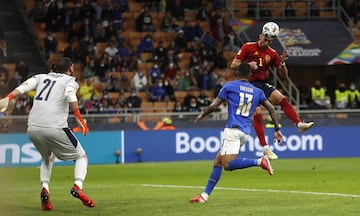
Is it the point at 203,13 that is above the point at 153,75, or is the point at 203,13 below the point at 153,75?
above

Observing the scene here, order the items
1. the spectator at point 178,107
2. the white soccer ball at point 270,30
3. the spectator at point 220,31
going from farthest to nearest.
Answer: the spectator at point 220,31, the spectator at point 178,107, the white soccer ball at point 270,30

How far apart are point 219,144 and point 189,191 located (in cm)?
1318

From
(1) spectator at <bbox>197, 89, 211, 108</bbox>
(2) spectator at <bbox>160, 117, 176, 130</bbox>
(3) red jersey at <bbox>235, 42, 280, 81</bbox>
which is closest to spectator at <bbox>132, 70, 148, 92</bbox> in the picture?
(1) spectator at <bbox>197, 89, 211, 108</bbox>

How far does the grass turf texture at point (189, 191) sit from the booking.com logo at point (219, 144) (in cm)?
342

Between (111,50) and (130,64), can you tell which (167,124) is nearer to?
(130,64)

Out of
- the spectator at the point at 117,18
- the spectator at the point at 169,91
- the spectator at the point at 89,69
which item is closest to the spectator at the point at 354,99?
the spectator at the point at 169,91

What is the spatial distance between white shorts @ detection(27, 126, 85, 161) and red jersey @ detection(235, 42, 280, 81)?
15.9 feet

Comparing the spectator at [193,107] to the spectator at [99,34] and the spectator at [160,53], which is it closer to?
the spectator at [160,53]

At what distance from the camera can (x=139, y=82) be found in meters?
33.3

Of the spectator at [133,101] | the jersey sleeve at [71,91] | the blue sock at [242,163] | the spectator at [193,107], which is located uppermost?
the jersey sleeve at [71,91]

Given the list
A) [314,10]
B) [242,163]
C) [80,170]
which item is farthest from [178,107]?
[80,170]

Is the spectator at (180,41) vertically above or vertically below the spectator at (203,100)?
above

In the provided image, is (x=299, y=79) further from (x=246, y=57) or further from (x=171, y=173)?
(x=246, y=57)

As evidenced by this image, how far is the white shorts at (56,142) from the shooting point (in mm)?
12664
